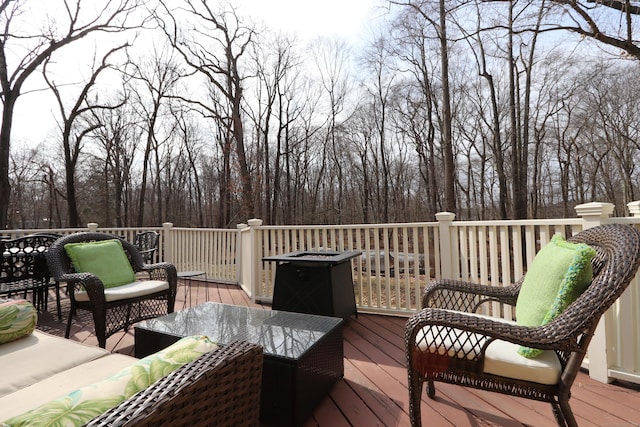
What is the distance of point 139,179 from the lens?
661 inches

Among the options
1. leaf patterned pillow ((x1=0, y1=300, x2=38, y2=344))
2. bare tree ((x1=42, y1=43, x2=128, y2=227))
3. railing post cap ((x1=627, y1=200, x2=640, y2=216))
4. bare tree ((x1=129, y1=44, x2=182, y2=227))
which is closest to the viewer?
leaf patterned pillow ((x1=0, y1=300, x2=38, y2=344))

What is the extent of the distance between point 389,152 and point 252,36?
27.1 ft

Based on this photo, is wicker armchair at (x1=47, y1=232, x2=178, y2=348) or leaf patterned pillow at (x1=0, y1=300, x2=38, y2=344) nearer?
leaf patterned pillow at (x1=0, y1=300, x2=38, y2=344)

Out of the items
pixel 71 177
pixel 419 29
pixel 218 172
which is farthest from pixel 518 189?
pixel 71 177

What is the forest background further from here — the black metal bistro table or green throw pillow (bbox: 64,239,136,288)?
green throw pillow (bbox: 64,239,136,288)

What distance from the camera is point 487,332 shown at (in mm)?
1308

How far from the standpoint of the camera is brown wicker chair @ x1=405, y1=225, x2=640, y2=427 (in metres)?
1.24

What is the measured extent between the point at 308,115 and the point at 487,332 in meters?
14.0

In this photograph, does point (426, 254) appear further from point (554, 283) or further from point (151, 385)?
point (151, 385)

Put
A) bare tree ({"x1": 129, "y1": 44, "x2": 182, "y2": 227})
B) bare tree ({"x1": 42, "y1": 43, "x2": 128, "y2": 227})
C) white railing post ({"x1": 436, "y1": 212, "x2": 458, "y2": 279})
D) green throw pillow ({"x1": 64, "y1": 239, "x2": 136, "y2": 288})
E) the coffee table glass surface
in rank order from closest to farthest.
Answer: the coffee table glass surface < green throw pillow ({"x1": 64, "y1": 239, "x2": 136, "y2": 288}) < white railing post ({"x1": 436, "y1": 212, "x2": 458, "y2": 279}) < bare tree ({"x1": 42, "y1": 43, "x2": 128, "y2": 227}) < bare tree ({"x1": 129, "y1": 44, "x2": 182, "y2": 227})

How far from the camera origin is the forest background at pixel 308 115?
328 inches

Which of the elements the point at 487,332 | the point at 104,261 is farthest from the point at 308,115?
the point at 487,332

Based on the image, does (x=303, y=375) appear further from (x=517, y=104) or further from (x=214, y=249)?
(x=517, y=104)

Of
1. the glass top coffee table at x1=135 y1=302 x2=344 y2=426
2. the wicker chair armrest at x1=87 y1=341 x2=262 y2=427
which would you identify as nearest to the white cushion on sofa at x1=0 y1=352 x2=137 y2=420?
the glass top coffee table at x1=135 y1=302 x2=344 y2=426
